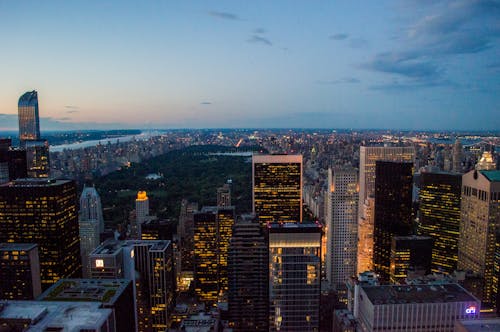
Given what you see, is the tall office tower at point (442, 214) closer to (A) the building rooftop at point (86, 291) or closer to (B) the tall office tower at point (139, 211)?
(B) the tall office tower at point (139, 211)

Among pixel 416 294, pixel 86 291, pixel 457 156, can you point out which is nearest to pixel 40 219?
pixel 86 291

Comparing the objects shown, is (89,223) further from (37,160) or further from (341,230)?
(341,230)

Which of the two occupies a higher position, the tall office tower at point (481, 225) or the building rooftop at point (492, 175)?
the building rooftop at point (492, 175)

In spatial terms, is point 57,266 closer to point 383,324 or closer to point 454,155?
point 383,324

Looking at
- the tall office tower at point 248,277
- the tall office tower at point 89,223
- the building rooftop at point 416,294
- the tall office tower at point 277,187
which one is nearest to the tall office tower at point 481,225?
the building rooftop at point 416,294

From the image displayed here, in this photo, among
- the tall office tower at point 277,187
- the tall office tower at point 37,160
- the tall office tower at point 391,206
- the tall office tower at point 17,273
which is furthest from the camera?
the tall office tower at point 37,160

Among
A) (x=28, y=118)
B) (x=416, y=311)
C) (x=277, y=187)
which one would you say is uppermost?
(x=28, y=118)
